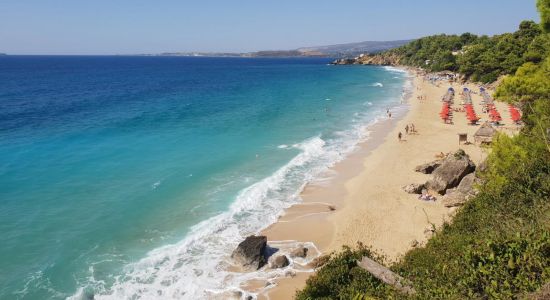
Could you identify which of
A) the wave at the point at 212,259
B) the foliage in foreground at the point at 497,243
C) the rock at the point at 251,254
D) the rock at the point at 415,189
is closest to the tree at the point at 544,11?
the foliage in foreground at the point at 497,243

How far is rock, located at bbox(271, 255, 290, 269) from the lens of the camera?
1520 cm

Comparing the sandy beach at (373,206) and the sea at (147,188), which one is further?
the sandy beach at (373,206)

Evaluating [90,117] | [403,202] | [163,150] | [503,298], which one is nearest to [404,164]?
[403,202]

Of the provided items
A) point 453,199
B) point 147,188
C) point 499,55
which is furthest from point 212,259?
point 499,55

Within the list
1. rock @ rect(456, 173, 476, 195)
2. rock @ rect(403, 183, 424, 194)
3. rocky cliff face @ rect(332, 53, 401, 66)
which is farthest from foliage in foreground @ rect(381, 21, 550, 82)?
rocky cliff face @ rect(332, 53, 401, 66)

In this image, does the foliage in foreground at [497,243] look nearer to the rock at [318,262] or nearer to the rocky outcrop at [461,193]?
the rocky outcrop at [461,193]

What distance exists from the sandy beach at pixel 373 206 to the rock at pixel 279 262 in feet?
2.80

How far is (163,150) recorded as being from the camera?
31.2 m

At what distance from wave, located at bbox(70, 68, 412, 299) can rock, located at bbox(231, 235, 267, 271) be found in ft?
1.14

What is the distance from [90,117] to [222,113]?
1516 centimetres

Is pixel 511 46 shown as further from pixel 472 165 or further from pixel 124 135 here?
pixel 124 135

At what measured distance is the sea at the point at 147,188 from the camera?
15.0m

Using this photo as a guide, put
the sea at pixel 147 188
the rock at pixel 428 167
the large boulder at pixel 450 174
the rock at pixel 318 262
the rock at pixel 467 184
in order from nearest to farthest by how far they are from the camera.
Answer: the rock at pixel 318 262 → the sea at pixel 147 188 → the rock at pixel 467 184 → the large boulder at pixel 450 174 → the rock at pixel 428 167

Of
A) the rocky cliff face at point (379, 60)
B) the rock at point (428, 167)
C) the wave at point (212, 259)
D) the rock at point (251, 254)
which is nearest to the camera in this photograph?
the wave at point (212, 259)
